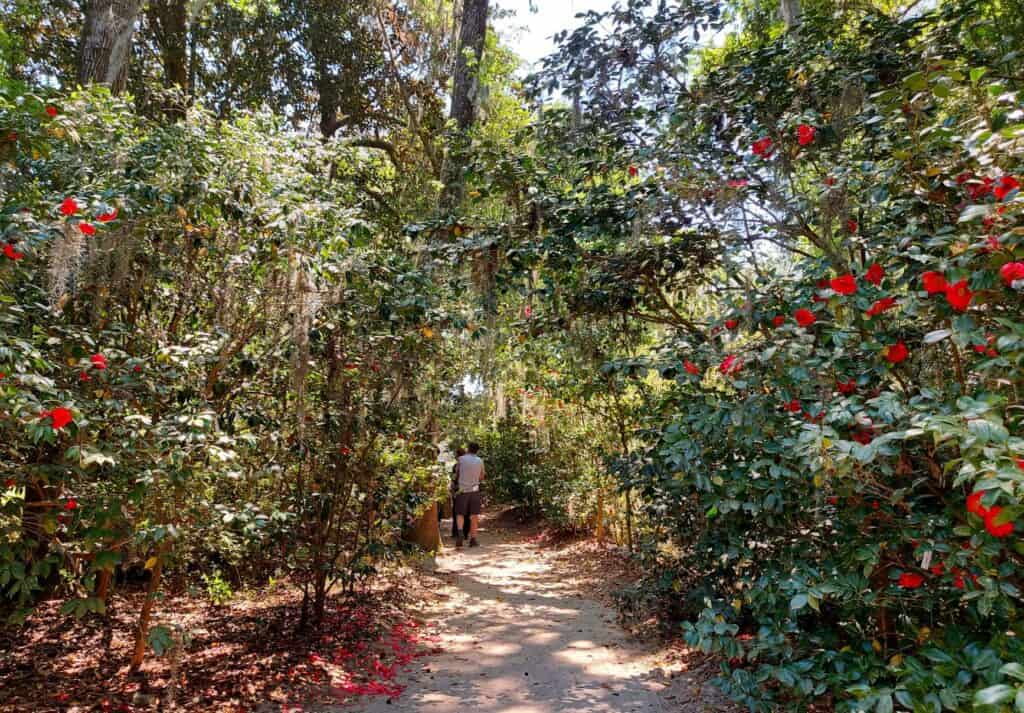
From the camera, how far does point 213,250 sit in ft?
11.5

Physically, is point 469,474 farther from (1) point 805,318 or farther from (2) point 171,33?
(2) point 171,33

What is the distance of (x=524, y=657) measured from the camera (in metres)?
4.54

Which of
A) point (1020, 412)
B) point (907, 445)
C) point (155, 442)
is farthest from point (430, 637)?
point (1020, 412)

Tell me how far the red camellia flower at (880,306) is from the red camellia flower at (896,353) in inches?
5.2

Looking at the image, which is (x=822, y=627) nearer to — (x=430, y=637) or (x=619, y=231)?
(x=619, y=231)

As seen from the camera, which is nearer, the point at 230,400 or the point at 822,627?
the point at 822,627

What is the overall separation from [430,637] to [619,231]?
341 centimetres

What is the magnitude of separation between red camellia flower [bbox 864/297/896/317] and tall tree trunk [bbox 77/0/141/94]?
18.7 ft

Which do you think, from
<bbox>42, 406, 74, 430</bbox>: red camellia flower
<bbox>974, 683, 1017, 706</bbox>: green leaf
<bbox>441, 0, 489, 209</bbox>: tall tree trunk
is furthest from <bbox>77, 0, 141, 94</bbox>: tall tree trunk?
<bbox>974, 683, 1017, 706</bbox>: green leaf

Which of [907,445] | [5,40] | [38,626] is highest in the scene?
[5,40]

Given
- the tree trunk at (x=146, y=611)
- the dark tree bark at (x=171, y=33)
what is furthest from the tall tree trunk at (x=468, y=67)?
the tree trunk at (x=146, y=611)

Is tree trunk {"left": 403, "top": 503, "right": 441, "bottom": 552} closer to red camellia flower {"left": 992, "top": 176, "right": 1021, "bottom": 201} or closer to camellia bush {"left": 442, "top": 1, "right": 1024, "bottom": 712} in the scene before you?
camellia bush {"left": 442, "top": 1, "right": 1024, "bottom": 712}

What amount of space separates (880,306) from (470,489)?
7.21m

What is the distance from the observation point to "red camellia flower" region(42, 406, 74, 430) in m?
2.20
